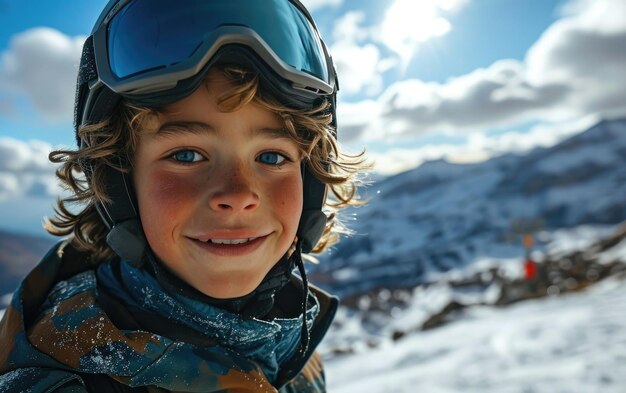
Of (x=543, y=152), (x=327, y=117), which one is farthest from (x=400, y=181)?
(x=327, y=117)

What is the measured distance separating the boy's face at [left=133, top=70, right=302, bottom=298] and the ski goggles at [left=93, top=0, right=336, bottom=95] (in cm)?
13

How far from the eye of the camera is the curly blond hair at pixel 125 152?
5.45ft

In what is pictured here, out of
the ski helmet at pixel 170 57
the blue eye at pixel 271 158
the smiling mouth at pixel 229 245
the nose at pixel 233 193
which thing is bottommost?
the smiling mouth at pixel 229 245

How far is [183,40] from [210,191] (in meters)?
Result: 0.63

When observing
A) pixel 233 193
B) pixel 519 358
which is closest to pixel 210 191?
pixel 233 193

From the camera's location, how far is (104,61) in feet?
6.03

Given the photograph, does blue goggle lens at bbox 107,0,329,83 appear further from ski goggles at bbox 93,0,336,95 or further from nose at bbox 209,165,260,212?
nose at bbox 209,165,260,212

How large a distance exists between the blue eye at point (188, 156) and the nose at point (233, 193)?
117mm

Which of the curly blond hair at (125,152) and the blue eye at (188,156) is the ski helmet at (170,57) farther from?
the blue eye at (188,156)

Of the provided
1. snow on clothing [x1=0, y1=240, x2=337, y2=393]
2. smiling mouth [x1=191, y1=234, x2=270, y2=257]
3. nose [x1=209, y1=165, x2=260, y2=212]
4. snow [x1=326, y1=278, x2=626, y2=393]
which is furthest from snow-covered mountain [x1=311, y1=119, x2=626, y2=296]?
nose [x1=209, y1=165, x2=260, y2=212]

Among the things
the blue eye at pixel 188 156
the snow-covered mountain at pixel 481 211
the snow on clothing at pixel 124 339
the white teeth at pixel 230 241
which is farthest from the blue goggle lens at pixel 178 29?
the snow-covered mountain at pixel 481 211

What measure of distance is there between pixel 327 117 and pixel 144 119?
797 millimetres

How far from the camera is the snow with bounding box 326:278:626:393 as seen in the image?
4.13m

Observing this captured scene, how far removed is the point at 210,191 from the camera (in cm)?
153
